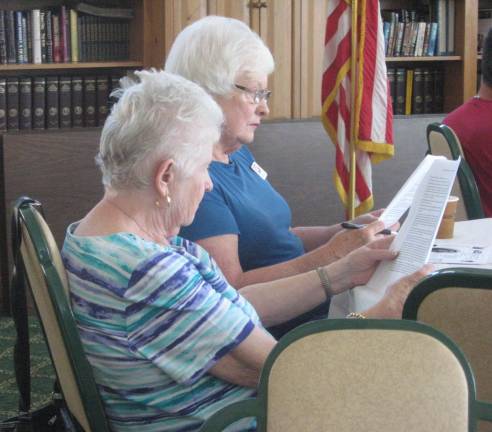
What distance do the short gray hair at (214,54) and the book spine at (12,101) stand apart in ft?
7.02

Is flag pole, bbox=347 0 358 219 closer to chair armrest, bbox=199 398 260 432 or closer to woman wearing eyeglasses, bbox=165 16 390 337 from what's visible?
woman wearing eyeglasses, bbox=165 16 390 337

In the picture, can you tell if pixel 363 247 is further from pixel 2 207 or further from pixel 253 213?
pixel 2 207

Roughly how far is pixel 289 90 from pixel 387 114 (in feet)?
2.65

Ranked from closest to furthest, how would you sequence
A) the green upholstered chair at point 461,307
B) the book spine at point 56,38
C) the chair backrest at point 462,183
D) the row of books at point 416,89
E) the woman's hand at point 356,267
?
1. the green upholstered chair at point 461,307
2. the woman's hand at point 356,267
3. the chair backrest at point 462,183
4. the book spine at point 56,38
5. the row of books at point 416,89

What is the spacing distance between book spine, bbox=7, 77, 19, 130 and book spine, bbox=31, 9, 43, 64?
0.14m

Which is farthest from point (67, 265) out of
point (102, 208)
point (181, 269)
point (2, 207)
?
point (2, 207)

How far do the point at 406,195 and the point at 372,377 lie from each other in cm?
97

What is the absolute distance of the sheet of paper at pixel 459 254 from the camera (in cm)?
215

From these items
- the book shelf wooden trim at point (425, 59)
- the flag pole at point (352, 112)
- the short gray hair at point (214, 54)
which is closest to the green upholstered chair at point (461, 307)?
the short gray hair at point (214, 54)

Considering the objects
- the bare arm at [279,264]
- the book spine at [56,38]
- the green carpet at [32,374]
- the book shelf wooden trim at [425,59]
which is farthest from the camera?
the book shelf wooden trim at [425,59]

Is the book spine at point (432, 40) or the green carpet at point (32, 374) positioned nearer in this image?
the green carpet at point (32, 374)

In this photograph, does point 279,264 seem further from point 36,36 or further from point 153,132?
point 36,36

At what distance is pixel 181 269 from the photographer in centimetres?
158

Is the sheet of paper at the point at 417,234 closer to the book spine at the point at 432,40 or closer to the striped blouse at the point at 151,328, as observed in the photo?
the striped blouse at the point at 151,328
